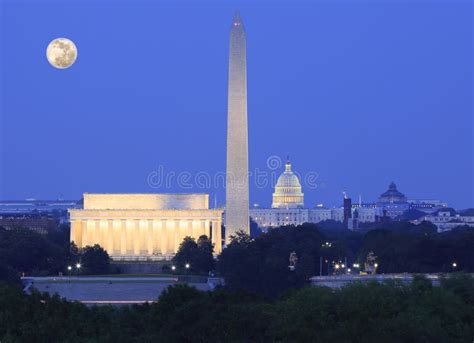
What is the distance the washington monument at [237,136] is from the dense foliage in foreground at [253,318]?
47.6 metres

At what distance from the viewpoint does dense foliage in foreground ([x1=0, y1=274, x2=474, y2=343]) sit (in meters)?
65.4

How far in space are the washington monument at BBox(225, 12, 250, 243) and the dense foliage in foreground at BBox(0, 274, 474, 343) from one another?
156 feet

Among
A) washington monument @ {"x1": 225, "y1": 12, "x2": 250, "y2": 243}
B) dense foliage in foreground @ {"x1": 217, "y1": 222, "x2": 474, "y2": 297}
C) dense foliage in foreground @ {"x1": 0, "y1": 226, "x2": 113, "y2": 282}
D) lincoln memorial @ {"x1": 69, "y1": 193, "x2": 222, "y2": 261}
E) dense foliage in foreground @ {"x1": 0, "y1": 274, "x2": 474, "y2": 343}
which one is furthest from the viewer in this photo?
lincoln memorial @ {"x1": 69, "y1": 193, "x2": 222, "y2": 261}

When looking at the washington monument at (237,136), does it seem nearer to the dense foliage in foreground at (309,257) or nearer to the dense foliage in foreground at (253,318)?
the dense foliage in foreground at (309,257)

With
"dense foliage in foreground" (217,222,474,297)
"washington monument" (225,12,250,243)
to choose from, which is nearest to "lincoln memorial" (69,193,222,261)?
"washington monument" (225,12,250,243)

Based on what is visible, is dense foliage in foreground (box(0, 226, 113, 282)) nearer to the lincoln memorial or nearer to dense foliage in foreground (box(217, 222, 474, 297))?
dense foliage in foreground (box(217, 222, 474, 297))

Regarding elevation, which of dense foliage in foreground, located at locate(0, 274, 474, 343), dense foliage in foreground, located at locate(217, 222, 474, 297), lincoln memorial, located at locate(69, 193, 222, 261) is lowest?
dense foliage in foreground, located at locate(0, 274, 474, 343)

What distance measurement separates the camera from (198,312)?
70250mm

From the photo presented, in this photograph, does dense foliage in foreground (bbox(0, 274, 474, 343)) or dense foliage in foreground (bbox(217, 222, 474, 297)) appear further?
dense foliage in foreground (bbox(217, 222, 474, 297))

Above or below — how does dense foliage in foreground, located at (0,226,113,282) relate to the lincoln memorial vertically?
below

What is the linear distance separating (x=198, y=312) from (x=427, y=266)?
141 feet

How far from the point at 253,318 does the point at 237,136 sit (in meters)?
55.0

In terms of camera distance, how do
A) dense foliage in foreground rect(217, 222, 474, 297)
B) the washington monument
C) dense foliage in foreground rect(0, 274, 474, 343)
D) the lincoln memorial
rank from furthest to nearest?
the lincoln memorial → the washington monument → dense foliage in foreground rect(217, 222, 474, 297) → dense foliage in foreground rect(0, 274, 474, 343)

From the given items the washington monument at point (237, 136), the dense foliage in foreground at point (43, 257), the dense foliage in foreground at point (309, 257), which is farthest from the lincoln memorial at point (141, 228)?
the dense foliage in foreground at point (309, 257)
